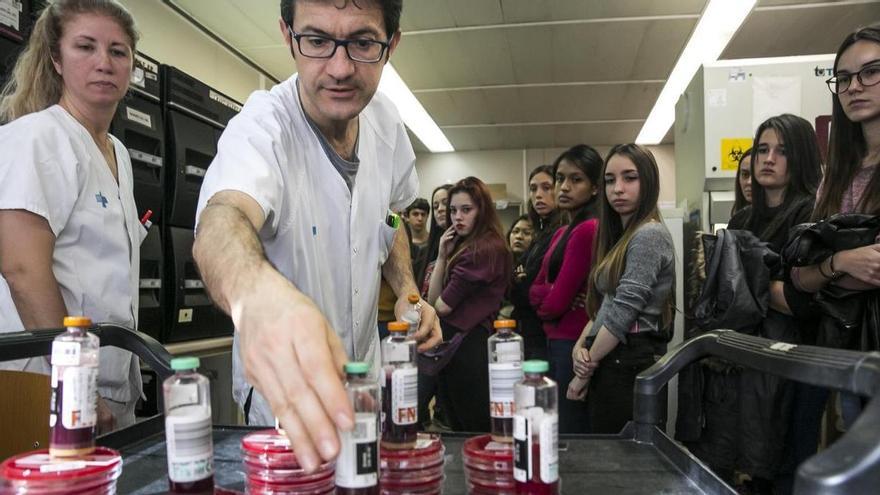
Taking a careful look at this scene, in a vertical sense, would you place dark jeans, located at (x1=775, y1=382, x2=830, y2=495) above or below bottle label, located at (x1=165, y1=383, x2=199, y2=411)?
below

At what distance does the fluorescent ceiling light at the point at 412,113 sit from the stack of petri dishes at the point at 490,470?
3.61m

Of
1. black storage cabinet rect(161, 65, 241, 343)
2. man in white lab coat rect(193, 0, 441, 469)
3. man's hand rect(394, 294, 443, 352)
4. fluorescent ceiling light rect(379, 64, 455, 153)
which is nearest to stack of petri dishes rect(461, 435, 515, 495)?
man in white lab coat rect(193, 0, 441, 469)

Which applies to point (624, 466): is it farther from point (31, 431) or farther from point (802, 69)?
point (802, 69)

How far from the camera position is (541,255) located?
2.90 meters

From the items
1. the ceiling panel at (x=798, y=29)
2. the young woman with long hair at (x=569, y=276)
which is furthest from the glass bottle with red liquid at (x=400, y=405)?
the ceiling panel at (x=798, y=29)

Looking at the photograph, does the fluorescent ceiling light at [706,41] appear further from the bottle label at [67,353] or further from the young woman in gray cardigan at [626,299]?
the bottle label at [67,353]

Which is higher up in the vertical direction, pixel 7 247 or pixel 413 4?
pixel 413 4

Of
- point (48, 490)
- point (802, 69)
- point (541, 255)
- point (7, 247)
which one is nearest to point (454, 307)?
point (541, 255)

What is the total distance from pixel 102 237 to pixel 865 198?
1.96 m

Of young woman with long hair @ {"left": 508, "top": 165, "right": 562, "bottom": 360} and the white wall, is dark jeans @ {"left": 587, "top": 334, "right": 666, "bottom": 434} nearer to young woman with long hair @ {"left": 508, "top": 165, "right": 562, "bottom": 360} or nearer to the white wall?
young woman with long hair @ {"left": 508, "top": 165, "right": 562, "bottom": 360}

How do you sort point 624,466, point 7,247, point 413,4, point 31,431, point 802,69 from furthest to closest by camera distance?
point 413,4 → point 802,69 → point 7,247 → point 31,431 → point 624,466

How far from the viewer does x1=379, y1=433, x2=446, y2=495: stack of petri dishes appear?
74 cm

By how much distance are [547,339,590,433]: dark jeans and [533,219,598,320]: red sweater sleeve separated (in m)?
0.14

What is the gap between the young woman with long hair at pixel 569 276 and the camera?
2.39m
